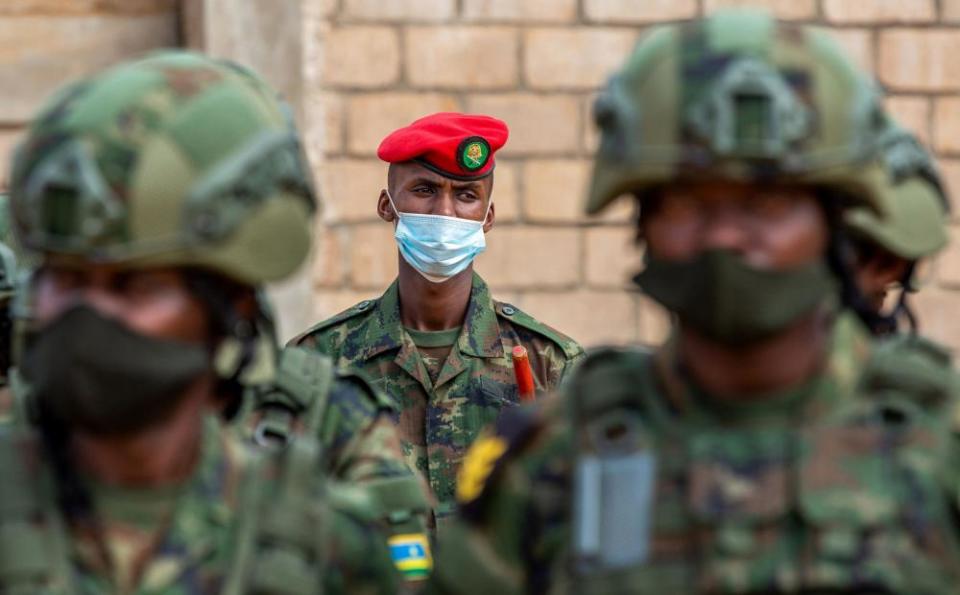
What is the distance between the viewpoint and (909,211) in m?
4.61

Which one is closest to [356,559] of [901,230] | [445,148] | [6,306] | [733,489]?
[733,489]

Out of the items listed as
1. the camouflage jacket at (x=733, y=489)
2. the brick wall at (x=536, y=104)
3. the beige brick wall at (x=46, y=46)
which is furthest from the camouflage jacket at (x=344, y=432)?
the beige brick wall at (x=46, y=46)

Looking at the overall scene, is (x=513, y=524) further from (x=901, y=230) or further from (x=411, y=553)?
(x=901, y=230)

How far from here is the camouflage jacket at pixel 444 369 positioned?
6.11 metres

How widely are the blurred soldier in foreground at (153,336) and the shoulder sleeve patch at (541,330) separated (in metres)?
2.81

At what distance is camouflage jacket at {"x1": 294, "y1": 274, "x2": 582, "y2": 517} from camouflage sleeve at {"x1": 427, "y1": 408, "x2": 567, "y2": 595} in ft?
8.76

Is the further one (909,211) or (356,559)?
(909,211)

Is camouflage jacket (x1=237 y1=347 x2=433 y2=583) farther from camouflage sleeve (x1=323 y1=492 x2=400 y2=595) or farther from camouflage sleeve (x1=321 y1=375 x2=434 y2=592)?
camouflage sleeve (x1=323 y1=492 x2=400 y2=595)

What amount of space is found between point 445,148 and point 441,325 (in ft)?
1.66

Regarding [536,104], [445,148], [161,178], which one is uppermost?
[161,178]

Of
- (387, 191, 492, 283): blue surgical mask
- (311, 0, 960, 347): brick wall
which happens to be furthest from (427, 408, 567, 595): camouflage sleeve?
(311, 0, 960, 347): brick wall

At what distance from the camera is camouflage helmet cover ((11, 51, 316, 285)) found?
125 inches

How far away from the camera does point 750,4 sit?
9.07 meters

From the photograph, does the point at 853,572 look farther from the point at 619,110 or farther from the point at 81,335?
the point at 81,335
